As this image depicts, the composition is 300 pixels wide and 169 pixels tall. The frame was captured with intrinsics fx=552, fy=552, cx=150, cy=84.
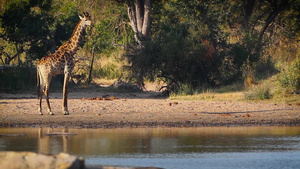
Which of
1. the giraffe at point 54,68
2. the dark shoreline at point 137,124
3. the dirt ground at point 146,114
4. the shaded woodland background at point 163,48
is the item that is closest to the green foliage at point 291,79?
the shaded woodland background at point 163,48

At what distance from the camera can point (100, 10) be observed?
31484 millimetres

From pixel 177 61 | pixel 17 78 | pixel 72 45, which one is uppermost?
pixel 72 45

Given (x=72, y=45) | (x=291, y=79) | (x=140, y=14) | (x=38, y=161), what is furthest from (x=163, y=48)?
(x=38, y=161)

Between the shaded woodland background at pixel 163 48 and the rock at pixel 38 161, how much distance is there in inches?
503

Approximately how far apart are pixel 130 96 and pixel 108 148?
32.2 feet

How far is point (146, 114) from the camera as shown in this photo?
601 inches

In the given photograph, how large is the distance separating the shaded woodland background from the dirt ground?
80.5 inches

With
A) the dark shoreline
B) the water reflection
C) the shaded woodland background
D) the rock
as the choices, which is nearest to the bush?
the shaded woodland background

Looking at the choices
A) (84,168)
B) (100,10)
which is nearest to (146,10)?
(100,10)

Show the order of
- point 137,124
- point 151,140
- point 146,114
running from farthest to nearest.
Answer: point 146,114, point 137,124, point 151,140

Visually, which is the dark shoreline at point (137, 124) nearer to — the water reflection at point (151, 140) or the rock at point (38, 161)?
the water reflection at point (151, 140)

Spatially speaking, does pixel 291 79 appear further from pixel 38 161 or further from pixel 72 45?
pixel 38 161

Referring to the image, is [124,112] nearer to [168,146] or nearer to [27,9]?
[168,146]

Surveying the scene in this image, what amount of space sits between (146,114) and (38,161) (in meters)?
9.39
